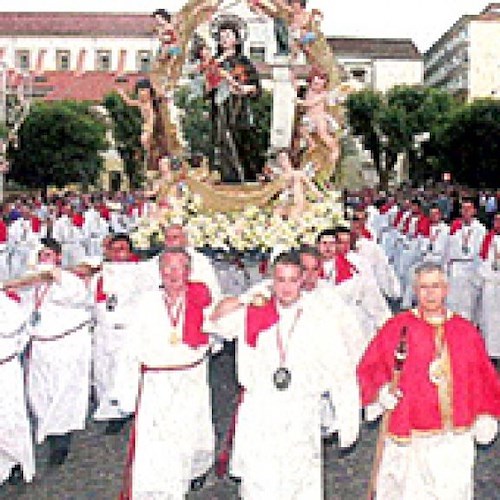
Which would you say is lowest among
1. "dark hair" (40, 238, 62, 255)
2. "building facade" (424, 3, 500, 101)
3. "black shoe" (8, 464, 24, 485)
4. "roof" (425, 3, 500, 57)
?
"black shoe" (8, 464, 24, 485)

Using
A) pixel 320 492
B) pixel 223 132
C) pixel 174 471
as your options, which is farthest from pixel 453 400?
pixel 223 132

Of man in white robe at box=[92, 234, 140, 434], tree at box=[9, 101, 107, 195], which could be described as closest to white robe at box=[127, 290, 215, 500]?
man in white robe at box=[92, 234, 140, 434]

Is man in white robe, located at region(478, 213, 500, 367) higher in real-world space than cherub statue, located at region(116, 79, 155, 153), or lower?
lower

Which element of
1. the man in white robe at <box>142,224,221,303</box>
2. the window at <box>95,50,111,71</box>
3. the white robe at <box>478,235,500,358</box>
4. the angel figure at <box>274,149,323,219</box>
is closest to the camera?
the man in white robe at <box>142,224,221,303</box>

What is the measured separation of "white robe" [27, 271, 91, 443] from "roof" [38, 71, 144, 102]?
5609cm

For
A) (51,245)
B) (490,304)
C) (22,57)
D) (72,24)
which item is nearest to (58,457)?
(51,245)

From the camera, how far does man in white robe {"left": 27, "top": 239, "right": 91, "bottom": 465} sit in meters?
6.87

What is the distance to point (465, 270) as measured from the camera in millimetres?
11766

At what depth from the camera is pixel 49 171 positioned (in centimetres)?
4762

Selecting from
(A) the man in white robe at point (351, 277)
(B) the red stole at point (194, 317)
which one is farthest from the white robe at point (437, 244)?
(B) the red stole at point (194, 317)

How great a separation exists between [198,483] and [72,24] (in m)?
78.4

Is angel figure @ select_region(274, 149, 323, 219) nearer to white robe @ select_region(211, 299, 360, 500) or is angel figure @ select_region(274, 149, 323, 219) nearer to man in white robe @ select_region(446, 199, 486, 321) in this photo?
man in white robe @ select_region(446, 199, 486, 321)

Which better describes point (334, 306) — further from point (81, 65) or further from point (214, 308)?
point (81, 65)

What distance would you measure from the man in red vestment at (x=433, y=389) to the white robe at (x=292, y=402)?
1.09 ft
